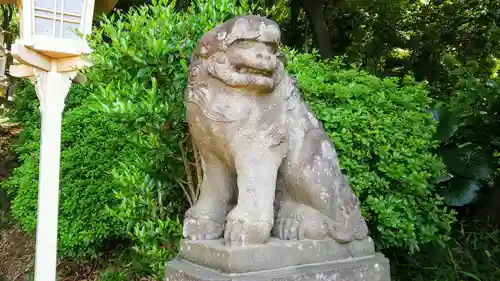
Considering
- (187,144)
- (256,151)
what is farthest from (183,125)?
(256,151)

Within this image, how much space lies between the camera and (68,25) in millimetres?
2955

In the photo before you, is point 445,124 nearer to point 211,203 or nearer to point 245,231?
point 211,203

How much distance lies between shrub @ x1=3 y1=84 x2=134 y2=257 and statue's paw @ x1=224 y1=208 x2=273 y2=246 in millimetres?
2229

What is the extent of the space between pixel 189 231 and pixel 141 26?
1060 mm

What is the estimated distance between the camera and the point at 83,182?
4.26 m

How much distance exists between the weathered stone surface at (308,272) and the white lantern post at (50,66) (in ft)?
4.02

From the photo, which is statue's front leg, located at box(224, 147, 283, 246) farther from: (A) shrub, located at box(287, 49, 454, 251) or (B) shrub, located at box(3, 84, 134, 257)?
(B) shrub, located at box(3, 84, 134, 257)

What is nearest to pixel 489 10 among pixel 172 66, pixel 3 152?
pixel 172 66

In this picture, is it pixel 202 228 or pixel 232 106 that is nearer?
pixel 232 106

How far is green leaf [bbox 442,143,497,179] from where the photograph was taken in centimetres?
388

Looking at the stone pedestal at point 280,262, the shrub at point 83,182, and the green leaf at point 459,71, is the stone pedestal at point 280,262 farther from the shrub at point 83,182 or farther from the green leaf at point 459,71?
the green leaf at point 459,71

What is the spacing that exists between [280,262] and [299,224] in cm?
20

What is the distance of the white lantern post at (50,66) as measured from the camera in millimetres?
2898

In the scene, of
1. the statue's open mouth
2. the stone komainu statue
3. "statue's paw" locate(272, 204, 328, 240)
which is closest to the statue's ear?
the stone komainu statue
